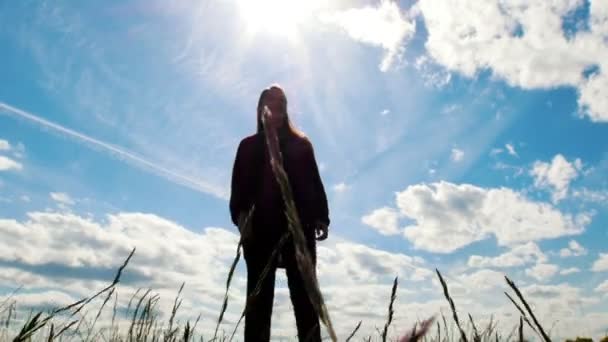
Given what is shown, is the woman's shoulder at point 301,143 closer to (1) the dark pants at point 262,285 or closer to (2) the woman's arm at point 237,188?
(2) the woman's arm at point 237,188

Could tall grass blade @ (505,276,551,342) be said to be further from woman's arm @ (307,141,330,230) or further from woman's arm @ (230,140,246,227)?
woman's arm @ (230,140,246,227)

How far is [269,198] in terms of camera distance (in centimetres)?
407

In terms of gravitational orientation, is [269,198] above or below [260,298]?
above

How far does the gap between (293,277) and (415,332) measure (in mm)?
2905

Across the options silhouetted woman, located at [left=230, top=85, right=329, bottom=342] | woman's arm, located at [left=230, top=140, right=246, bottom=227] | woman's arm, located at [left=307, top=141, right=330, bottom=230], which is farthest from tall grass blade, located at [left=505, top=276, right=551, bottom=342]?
woman's arm, located at [left=230, top=140, right=246, bottom=227]

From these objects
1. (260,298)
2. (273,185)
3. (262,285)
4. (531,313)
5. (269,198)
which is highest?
(273,185)

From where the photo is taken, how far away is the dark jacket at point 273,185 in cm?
398

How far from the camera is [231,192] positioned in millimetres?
4324

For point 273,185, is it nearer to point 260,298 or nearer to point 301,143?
point 301,143

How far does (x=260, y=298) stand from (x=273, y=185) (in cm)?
88

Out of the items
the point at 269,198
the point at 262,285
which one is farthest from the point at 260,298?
the point at 269,198

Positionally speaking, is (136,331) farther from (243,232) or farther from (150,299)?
(243,232)

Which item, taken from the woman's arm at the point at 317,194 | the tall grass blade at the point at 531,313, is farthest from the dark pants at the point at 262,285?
the tall grass blade at the point at 531,313

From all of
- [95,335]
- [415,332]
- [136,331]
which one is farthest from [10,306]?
[415,332]
